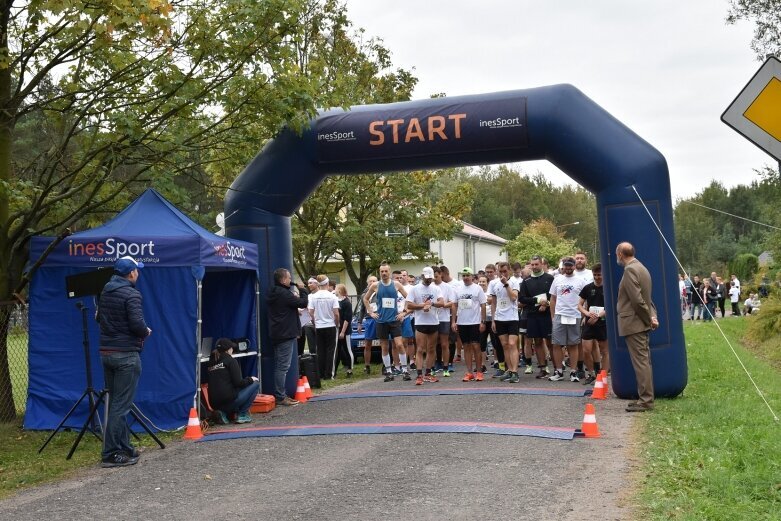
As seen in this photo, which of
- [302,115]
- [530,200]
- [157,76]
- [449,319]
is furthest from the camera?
[530,200]

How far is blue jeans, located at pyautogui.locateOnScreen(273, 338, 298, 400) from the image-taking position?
12.1 meters

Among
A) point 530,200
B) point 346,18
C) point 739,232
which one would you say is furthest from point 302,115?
point 739,232

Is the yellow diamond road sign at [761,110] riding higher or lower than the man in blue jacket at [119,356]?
higher

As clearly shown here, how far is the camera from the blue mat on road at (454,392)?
39.4 ft

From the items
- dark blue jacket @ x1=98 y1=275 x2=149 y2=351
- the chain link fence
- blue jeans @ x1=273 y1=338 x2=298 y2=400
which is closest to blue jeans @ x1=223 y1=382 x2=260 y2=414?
blue jeans @ x1=273 y1=338 x2=298 y2=400

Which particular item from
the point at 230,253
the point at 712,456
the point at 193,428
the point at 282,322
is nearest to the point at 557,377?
the point at 282,322

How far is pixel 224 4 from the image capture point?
421 inches

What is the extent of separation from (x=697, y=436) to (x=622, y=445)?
0.71 meters

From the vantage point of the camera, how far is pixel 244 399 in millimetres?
10664

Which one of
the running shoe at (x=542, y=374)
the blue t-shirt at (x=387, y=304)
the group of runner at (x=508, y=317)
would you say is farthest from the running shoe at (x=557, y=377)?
the blue t-shirt at (x=387, y=304)

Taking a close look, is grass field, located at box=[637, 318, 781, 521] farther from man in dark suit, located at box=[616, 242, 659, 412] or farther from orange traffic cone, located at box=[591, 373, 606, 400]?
orange traffic cone, located at box=[591, 373, 606, 400]

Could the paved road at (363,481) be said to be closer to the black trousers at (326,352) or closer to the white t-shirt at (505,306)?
the white t-shirt at (505,306)

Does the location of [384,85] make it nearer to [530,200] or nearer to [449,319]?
[449,319]

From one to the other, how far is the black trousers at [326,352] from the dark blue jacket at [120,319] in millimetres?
7398
